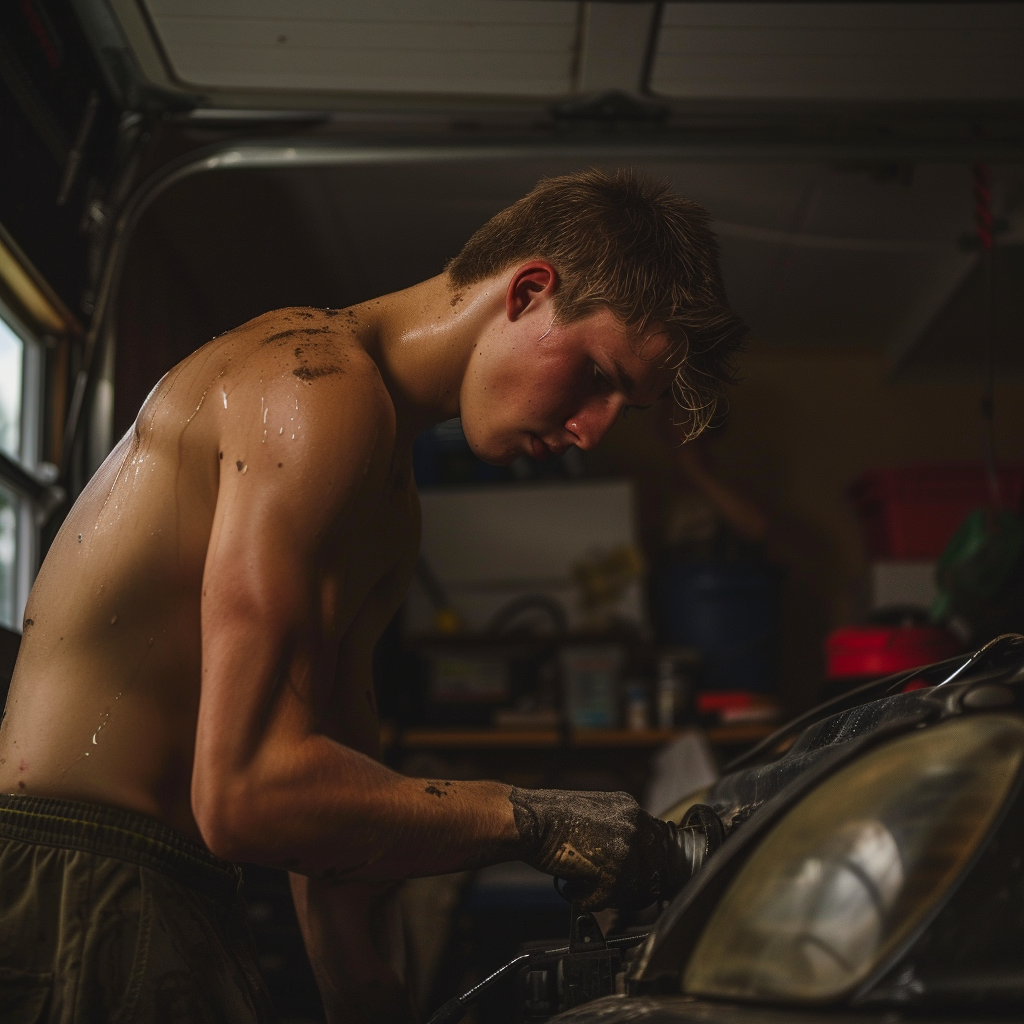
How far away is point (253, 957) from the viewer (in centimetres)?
114

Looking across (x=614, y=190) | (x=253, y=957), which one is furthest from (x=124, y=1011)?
(x=614, y=190)

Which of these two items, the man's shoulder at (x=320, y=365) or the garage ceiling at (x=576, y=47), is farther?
the garage ceiling at (x=576, y=47)

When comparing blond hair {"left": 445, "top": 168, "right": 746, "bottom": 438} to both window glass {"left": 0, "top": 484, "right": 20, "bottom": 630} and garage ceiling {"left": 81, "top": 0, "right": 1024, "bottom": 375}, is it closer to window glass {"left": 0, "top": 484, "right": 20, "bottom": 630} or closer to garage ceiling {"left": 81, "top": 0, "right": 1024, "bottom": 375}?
garage ceiling {"left": 81, "top": 0, "right": 1024, "bottom": 375}

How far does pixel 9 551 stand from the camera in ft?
7.59

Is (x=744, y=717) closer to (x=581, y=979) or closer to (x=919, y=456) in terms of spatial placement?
(x=919, y=456)

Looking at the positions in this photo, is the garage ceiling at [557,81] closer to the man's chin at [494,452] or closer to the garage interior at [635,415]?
the garage interior at [635,415]

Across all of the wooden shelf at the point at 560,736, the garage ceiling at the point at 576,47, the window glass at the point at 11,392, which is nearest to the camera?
the garage ceiling at the point at 576,47

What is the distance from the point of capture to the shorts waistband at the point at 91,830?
0.99 metres

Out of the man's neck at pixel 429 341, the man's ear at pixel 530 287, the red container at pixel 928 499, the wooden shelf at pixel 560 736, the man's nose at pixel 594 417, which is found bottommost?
the wooden shelf at pixel 560 736

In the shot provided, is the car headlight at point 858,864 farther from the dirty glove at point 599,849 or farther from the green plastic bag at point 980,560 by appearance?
the green plastic bag at point 980,560

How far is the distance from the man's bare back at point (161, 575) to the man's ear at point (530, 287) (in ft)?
0.67

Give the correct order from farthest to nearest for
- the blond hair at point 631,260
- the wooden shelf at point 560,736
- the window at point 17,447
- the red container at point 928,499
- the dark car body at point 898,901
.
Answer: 1. the red container at point 928,499
2. the wooden shelf at point 560,736
3. the window at point 17,447
4. the blond hair at point 631,260
5. the dark car body at point 898,901

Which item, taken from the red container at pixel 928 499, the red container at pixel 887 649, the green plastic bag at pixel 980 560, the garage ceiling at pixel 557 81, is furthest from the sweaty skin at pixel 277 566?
the red container at pixel 928 499

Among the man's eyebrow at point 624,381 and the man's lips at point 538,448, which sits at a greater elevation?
the man's eyebrow at point 624,381
